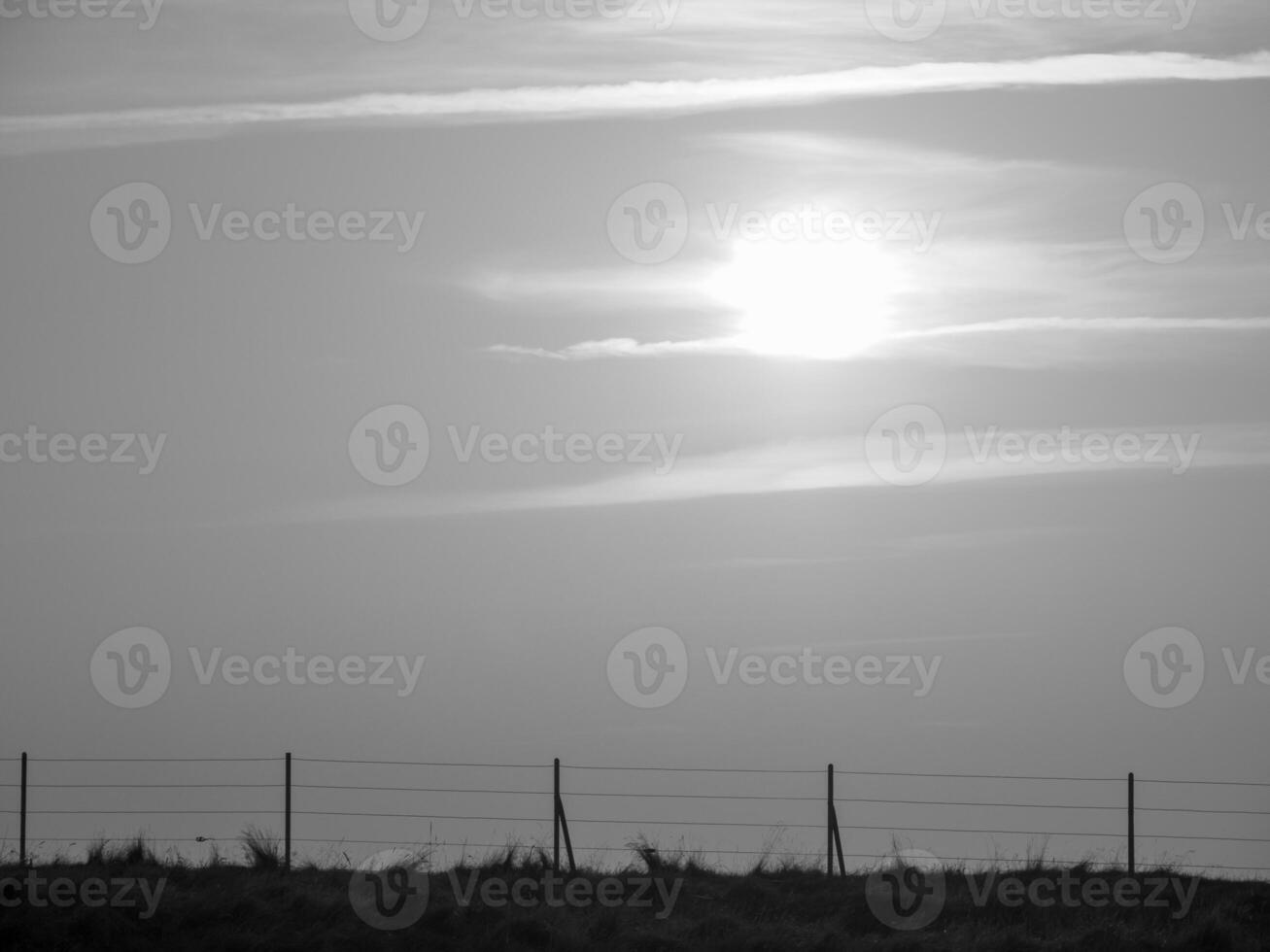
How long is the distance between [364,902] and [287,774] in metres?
3.57

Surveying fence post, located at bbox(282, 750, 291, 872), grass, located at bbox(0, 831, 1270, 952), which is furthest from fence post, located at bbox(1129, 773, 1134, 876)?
fence post, located at bbox(282, 750, 291, 872)

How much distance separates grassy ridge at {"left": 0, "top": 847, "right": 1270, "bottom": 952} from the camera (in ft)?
66.3

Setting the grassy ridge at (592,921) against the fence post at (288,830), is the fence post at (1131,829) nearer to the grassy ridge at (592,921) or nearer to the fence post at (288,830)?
the grassy ridge at (592,921)

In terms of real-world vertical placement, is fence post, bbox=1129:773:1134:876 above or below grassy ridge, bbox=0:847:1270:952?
above

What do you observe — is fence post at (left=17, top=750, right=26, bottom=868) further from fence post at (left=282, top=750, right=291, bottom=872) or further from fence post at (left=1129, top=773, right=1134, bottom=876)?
fence post at (left=1129, top=773, right=1134, bottom=876)

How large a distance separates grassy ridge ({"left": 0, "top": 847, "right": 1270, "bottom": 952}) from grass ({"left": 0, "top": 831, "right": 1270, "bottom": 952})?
0.07 feet

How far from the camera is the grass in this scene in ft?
66.3

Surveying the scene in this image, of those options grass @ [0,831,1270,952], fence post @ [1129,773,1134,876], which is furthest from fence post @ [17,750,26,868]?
fence post @ [1129,773,1134,876]

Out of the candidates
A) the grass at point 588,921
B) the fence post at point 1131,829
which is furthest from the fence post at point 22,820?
the fence post at point 1131,829

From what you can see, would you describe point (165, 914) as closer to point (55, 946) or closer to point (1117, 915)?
point (55, 946)

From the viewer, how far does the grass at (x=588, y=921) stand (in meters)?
20.2

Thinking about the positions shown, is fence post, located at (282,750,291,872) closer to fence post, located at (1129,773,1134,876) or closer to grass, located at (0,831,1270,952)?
grass, located at (0,831,1270,952)

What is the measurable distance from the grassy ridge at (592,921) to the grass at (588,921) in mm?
20

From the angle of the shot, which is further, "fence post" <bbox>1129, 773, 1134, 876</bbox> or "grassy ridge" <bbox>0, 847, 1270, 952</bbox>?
"fence post" <bbox>1129, 773, 1134, 876</bbox>
